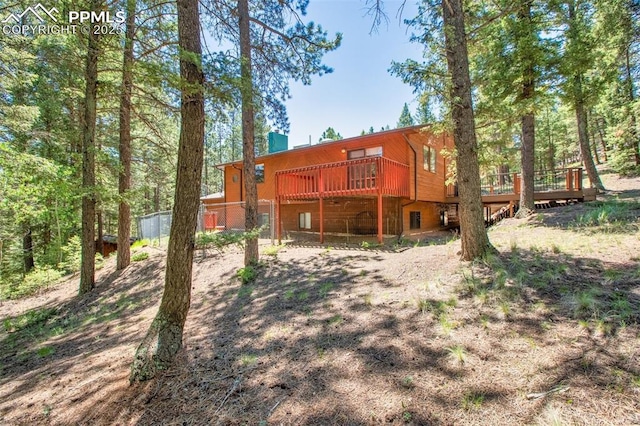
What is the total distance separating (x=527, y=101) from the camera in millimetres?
8172

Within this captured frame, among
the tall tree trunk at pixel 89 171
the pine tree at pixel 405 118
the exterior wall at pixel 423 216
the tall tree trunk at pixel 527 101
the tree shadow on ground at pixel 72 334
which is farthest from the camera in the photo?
the pine tree at pixel 405 118

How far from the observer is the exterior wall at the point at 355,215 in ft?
39.8

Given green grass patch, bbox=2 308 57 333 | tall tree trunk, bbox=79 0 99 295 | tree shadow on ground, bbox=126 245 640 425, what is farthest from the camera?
tall tree trunk, bbox=79 0 99 295

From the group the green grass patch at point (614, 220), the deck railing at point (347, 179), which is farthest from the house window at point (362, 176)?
the green grass patch at point (614, 220)

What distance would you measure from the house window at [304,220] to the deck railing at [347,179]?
10.8 ft

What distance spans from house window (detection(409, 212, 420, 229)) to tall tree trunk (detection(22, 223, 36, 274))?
20.9 meters

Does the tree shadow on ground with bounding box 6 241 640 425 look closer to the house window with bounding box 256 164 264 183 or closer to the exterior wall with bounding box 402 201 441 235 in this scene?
the exterior wall with bounding box 402 201 441 235

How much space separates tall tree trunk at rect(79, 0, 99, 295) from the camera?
782cm

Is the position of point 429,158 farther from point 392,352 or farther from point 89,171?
point 89,171

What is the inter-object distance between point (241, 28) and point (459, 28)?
199 inches

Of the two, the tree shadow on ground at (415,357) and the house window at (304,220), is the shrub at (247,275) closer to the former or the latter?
the tree shadow on ground at (415,357)

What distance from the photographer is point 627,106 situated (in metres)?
17.6

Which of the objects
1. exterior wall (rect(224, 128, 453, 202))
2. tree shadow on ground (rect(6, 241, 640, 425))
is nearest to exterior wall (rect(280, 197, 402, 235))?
exterior wall (rect(224, 128, 453, 202))

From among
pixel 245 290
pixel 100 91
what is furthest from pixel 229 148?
pixel 245 290
